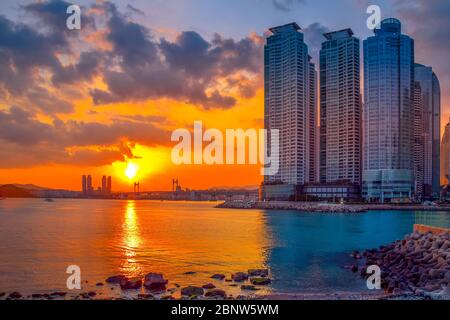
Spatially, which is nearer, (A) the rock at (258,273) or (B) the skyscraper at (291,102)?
(A) the rock at (258,273)

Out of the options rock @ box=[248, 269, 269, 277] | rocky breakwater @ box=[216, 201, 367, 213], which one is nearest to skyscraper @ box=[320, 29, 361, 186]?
rocky breakwater @ box=[216, 201, 367, 213]

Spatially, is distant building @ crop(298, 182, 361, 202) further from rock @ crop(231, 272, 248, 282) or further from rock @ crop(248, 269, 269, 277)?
rock @ crop(231, 272, 248, 282)

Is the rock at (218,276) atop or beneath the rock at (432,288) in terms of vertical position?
beneath

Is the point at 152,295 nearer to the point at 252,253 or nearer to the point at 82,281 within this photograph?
the point at 82,281

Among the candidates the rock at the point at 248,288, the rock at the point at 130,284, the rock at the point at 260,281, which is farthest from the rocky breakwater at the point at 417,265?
the rock at the point at 130,284

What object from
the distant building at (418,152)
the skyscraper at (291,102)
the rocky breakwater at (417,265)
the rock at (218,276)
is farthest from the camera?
the distant building at (418,152)

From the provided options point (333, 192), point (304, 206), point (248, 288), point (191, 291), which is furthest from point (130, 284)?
point (333, 192)

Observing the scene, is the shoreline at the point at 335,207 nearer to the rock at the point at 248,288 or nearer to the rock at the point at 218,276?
the rock at the point at 218,276
